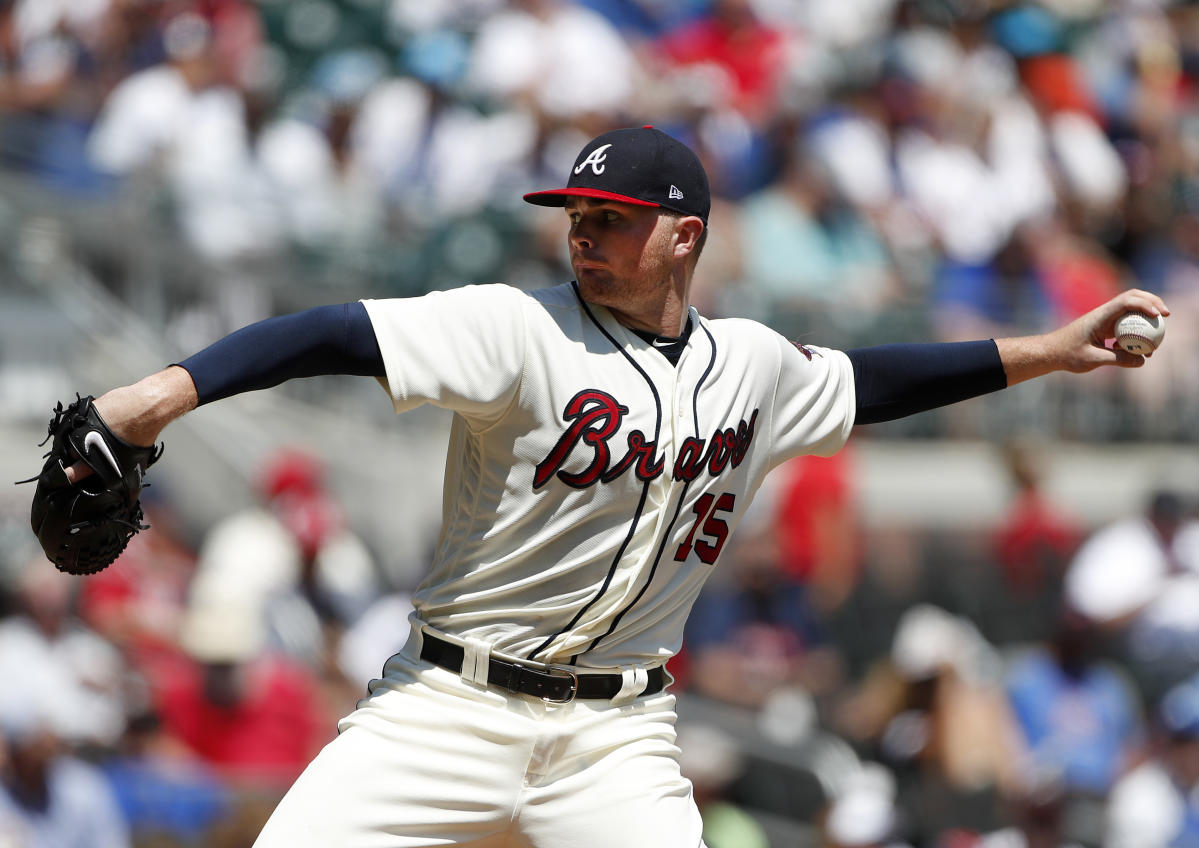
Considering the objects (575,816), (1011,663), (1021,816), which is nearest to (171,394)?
(575,816)

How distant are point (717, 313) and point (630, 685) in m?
5.23

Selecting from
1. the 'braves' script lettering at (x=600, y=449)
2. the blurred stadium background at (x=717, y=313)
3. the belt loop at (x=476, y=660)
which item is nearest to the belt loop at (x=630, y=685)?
the belt loop at (x=476, y=660)

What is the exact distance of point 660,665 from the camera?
3.22 m

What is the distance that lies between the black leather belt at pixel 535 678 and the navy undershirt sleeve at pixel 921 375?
830 millimetres

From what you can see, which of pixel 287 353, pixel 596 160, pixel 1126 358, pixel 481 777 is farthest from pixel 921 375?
pixel 287 353

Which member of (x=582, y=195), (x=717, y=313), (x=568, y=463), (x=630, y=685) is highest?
(x=717, y=313)

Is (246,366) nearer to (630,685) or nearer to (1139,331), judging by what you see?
(630,685)

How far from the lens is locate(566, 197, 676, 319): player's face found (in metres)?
3.05

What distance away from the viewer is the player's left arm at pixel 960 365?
11.0 feet

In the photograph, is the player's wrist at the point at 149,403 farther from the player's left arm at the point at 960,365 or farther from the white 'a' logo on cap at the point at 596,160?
the player's left arm at the point at 960,365

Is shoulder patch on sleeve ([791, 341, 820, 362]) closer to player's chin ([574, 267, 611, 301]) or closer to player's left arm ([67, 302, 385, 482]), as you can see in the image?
player's chin ([574, 267, 611, 301])

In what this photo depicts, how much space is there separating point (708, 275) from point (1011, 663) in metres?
2.58

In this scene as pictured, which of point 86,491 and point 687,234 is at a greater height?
point 687,234

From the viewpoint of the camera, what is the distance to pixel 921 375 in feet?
11.2
